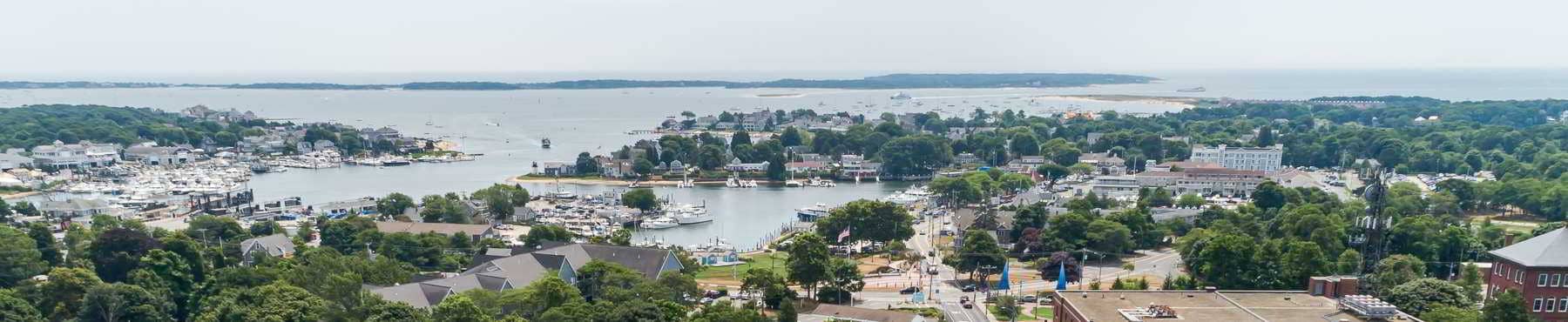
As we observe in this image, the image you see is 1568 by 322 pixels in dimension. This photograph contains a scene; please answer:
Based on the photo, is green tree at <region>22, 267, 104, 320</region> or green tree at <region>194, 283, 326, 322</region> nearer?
green tree at <region>194, 283, 326, 322</region>

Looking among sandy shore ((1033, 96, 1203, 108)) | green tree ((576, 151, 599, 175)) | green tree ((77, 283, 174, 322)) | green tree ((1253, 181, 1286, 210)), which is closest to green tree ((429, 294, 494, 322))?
green tree ((77, 283, 174, 322))

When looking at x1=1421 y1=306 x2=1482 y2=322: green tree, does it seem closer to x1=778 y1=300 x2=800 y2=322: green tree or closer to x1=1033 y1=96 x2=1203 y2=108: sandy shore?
x1=778 y1=300 x2=800 y2=322: green tree

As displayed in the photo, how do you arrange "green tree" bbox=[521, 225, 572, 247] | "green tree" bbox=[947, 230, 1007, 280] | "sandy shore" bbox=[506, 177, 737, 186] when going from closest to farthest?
1. "green tree" bbox=[947, 230, 1007, 280]
2. "green tree" bbox=[521, 225, 572, 247]
3. "sandy shore" bbox=[506, 177, 737, 186]

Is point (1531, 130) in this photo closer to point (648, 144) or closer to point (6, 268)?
point (648, 144)

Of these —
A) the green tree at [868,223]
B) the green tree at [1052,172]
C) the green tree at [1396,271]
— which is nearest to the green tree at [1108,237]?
the green tree at [868,223]

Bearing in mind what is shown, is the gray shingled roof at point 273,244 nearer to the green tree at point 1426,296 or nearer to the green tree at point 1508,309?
the green tree at point 1426,296

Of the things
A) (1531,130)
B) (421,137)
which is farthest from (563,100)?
(1531,130)
